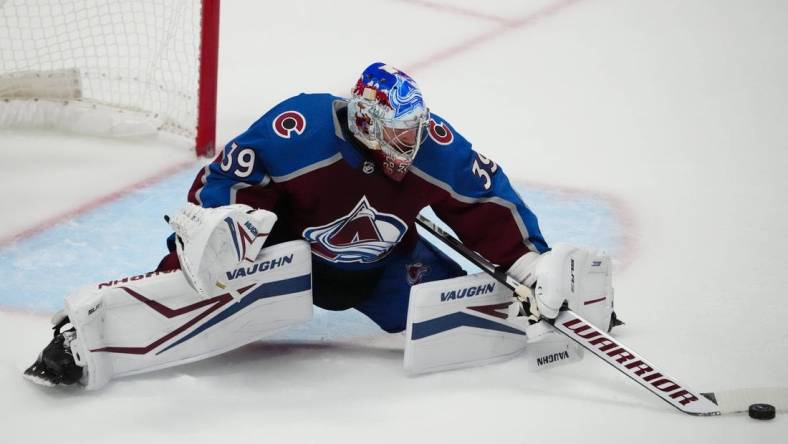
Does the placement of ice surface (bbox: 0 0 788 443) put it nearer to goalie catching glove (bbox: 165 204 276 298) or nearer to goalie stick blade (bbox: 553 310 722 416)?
goalie stick blade (bbox: 553 310 722 416)

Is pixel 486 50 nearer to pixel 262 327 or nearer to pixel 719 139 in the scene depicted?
pixel 719 139

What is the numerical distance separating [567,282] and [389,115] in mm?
621

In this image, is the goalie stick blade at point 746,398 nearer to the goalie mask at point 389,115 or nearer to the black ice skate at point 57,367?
the goalie mask at point 389,115

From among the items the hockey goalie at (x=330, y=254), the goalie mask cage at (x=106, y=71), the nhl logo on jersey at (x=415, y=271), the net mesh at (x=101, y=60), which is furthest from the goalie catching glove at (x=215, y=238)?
the net mesh at (x=101, y=60)

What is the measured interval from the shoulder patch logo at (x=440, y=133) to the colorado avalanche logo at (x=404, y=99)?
0.15 m

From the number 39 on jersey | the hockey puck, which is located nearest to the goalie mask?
the number 39 on jersey

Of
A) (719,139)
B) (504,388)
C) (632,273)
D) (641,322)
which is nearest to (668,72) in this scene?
(719,139)

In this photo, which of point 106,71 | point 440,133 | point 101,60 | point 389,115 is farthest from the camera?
point 101,60

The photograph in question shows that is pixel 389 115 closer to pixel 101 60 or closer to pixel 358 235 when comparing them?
pixel 358 235

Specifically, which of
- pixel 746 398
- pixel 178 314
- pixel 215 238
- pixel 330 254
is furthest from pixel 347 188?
pixel 746 398

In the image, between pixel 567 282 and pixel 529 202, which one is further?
pixel 529 202

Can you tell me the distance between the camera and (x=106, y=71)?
5172 millimetres

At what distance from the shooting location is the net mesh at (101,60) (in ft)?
16.2

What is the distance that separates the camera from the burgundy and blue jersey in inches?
119
